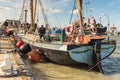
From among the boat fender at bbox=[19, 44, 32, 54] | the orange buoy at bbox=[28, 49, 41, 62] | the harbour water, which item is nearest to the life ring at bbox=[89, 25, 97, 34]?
the harbour water

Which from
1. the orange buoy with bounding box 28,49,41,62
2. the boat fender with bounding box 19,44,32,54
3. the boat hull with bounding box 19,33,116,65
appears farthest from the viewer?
the boat fender with bounding box 19,44,32,54

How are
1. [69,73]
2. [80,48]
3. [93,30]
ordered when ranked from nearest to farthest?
[69,73], [80,48], [93,30]

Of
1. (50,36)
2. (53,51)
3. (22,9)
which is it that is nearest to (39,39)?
(50,36)

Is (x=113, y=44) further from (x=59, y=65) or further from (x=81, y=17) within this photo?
(x=59, y=65)

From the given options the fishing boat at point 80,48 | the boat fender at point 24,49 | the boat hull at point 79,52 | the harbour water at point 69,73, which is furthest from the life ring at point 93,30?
the boat fender at point 24,49

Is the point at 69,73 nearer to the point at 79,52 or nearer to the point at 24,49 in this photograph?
the point at 79,52

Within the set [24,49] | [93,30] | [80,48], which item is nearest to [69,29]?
[93,30]

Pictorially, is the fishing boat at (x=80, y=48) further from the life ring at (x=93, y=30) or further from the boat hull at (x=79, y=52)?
the life ring at (x=93, y=30)

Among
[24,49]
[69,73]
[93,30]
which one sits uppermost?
[93,30]

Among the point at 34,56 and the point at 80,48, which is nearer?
the point at 80,48

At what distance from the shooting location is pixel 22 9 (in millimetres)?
34188

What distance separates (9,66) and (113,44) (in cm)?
878

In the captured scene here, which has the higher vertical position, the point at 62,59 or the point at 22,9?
the point at 22,9

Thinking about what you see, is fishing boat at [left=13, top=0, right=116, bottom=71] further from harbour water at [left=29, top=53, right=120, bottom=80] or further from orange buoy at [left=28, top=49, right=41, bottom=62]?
orange buoy at [left=28, top=49, right=41, bottom=62]
